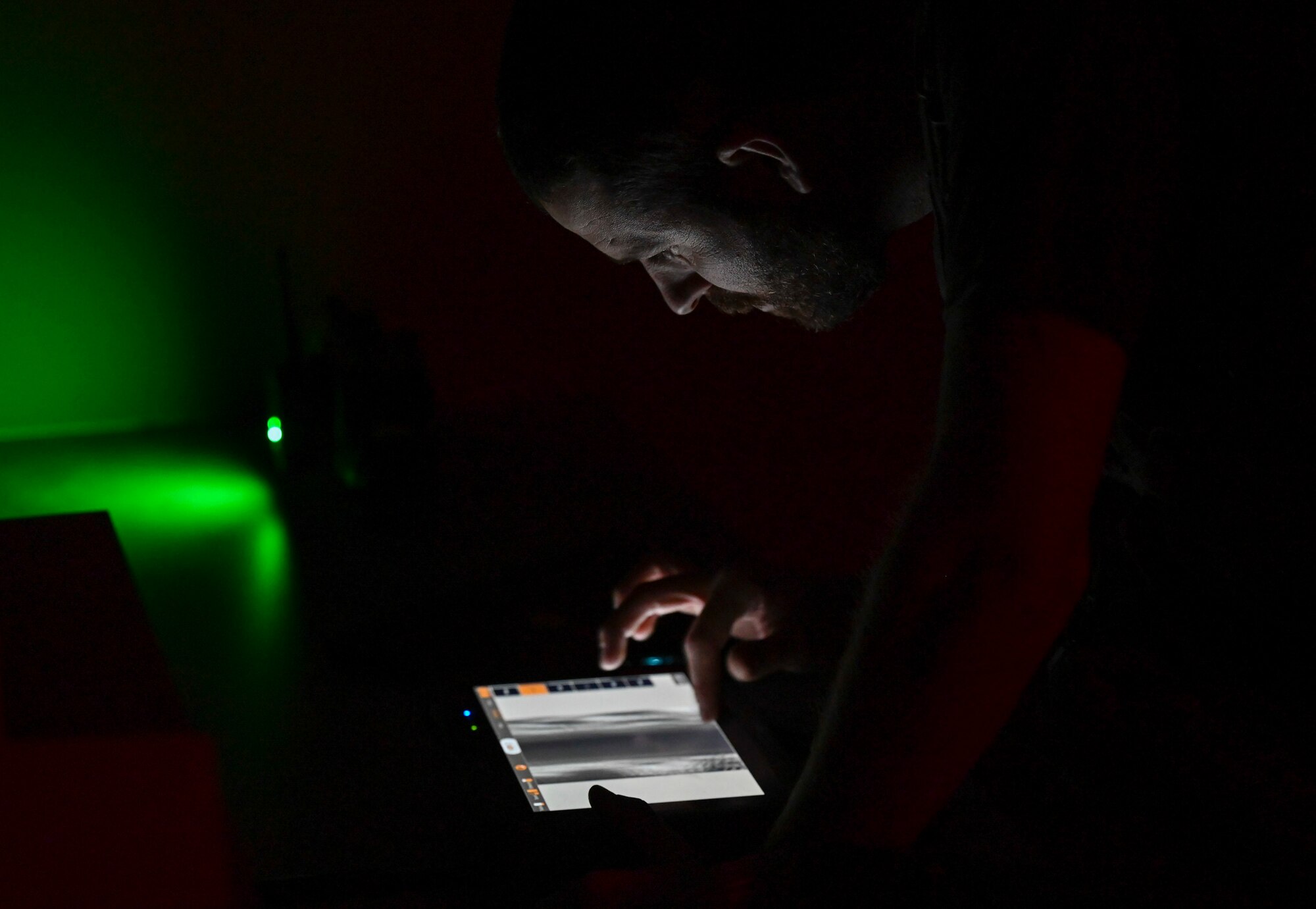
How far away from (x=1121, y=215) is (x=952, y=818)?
1.53 ft

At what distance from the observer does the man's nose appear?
37.4 inches

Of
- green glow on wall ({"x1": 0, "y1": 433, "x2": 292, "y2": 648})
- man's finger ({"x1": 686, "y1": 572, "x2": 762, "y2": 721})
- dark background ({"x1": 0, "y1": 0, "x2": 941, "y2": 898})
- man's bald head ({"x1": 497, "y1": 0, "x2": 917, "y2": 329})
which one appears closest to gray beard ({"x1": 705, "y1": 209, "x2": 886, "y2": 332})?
man's bald head ({"x1": 497, "y1": 0, "x2": 917, "y2": 329})

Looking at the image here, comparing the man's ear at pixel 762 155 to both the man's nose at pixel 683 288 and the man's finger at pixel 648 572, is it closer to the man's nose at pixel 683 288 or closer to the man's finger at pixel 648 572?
the man's nose at pixel 683 288

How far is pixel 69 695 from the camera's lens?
0.78m

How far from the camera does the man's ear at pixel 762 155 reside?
75 cm

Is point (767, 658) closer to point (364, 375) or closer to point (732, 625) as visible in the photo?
point (732, 625)

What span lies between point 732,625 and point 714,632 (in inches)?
1.2

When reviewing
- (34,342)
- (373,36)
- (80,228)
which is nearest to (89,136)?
(80,228)

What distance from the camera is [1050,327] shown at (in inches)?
22.9

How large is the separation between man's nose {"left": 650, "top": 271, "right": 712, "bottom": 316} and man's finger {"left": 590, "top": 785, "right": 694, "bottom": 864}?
40 centimetres

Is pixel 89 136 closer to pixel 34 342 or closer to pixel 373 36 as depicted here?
pixel 34 342

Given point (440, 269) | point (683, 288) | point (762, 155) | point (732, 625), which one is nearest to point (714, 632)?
point (732, 625)

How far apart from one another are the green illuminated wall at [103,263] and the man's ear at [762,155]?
1.22m

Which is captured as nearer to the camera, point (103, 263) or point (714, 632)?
point (714, 632)
